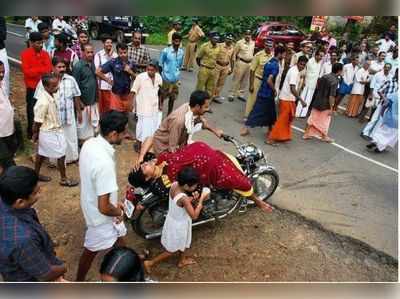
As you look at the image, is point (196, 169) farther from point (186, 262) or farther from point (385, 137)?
point (385, 137)

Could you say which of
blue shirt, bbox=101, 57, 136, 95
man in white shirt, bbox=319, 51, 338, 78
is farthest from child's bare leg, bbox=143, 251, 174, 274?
man in white shirt, bbox=319, 51, 338, 78

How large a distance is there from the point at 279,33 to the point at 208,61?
8.36 metres

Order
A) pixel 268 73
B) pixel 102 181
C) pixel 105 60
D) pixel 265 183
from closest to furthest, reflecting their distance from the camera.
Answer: pixel 102 181 < pixel 265 183 < pixel 105 60 < pixel 268 73

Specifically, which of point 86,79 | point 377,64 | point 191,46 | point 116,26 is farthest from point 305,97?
point 116,26

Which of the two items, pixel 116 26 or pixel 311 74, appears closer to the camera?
pixel 311 74

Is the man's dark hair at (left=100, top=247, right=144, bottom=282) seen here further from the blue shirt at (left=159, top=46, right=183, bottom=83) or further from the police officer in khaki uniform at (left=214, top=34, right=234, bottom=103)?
the police officer in khaki uniform at (left=214, top=34, right=234, bottom=103)

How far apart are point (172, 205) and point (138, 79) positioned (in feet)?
8.23

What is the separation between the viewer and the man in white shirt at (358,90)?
28.7 ft

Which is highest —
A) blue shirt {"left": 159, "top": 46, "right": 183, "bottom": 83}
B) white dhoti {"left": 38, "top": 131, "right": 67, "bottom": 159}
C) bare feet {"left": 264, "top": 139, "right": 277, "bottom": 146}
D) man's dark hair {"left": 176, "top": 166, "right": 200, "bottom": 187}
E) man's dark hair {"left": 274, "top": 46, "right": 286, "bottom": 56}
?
man's dark hair {"left": 274, "top": 46, "right": 286, "bottom": 56}

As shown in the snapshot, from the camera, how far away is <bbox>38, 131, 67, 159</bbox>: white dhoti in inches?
184

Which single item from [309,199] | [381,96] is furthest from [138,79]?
[381,96]

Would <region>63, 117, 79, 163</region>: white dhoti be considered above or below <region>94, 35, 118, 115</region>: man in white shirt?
below

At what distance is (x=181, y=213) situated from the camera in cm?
357

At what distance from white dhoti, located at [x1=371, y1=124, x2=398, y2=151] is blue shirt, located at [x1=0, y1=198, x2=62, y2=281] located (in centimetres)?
612
